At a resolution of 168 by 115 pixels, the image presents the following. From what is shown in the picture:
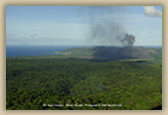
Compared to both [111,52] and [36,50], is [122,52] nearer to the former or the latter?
[111,52]

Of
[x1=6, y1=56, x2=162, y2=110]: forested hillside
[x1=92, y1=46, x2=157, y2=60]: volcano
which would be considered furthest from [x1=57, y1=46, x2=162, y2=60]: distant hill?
[x1=6, y1=56, x2=162, y2=110]: forested hillside

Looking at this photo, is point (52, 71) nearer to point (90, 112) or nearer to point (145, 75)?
point (90, 112)

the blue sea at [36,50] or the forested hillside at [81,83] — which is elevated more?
the blue sea at [36,50]

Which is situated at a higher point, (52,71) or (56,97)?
(52,71)

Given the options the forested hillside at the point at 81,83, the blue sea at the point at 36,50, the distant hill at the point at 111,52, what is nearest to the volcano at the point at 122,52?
the distant hill at the point at 111,52

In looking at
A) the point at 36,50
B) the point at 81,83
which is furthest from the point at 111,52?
the point at 36,50

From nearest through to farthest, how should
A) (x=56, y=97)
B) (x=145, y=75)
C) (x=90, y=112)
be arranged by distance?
1. (x=90, y=112)
2. (x=56, y=97)
3. (x=145, y=75)

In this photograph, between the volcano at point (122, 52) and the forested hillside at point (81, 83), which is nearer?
the forested hillside at point (81, 83)

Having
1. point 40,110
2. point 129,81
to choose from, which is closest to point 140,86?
point 129,81

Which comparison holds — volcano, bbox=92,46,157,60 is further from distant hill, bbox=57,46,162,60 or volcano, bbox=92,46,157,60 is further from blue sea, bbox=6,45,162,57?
blue sea, bbox=6,45,162,57

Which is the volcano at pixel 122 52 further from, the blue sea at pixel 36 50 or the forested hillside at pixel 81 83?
the blue sea at pixel 36 50
